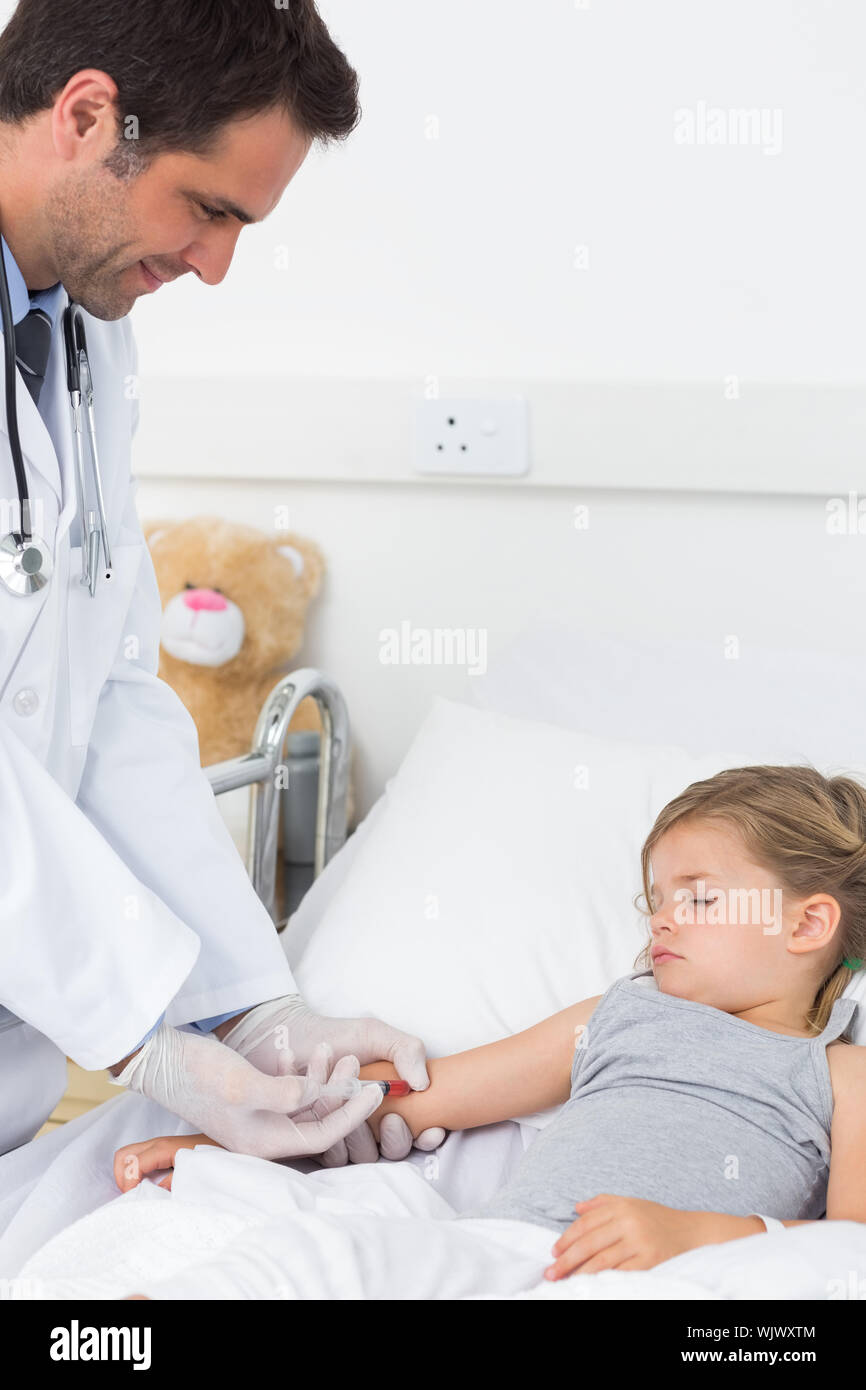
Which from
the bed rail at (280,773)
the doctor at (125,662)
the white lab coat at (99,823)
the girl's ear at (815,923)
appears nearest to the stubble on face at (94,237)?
the doctor at (125,662)

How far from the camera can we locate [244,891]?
141 centimetres

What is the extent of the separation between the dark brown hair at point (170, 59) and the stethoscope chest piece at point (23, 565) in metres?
0.34

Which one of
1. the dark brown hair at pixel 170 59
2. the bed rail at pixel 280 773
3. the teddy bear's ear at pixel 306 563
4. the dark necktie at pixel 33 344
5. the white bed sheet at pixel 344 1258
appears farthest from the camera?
the teddy bear's ear at pixel 306 563

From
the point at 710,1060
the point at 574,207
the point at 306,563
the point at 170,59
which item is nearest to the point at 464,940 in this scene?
the point at 710,1060

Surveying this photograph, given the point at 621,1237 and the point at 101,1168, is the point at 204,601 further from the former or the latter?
the point at 621,1237

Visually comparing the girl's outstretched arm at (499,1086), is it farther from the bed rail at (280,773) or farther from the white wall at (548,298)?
the white wall at (548,298)

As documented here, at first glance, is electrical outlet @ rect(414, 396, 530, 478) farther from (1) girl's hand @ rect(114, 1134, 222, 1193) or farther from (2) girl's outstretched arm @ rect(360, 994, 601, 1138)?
(1) girl's hand @ rect(114, 1134, 222, 1193)

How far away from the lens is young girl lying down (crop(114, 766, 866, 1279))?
1.12 meters

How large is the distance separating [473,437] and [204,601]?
1.49ft

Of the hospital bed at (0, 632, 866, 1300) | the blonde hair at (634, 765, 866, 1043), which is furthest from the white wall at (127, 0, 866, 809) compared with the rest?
the blonde hair at (634, 765, 866, 1043)

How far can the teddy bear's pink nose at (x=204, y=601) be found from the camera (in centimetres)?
195

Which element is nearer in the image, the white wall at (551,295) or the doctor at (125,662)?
the doctor at (125,662)
